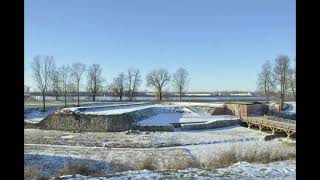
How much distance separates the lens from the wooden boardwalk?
92.6 ft

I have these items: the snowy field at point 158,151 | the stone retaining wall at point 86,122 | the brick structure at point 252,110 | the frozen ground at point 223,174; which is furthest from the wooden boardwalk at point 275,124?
the frozen ground at point 223,174

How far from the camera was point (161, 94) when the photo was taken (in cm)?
7331

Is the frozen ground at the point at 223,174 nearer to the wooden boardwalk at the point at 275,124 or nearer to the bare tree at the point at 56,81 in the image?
the wooden boardwalk at the point at 275,124

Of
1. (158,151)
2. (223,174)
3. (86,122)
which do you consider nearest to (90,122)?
(86,122)

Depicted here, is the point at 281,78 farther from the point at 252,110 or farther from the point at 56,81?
the point at 56,81

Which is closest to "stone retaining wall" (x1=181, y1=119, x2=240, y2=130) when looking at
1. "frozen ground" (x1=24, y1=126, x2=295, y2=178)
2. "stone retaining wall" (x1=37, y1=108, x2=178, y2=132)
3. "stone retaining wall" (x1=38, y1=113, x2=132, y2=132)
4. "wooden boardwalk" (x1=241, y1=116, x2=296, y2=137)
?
"frozen ground" (x1=24, y1=126, x2=295, y2=178)

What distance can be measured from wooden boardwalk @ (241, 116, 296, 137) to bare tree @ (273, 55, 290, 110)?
12.3m

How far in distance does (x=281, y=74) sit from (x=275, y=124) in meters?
19.6

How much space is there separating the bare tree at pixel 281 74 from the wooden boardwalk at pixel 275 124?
40.4ft

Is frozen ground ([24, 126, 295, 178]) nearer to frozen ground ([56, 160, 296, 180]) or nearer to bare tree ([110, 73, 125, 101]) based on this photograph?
frozen ground ([56, 160, 296, 180])

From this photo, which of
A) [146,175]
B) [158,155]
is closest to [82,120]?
[158,155]

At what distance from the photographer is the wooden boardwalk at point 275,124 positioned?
92.6 ft

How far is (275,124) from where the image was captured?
31.0m
